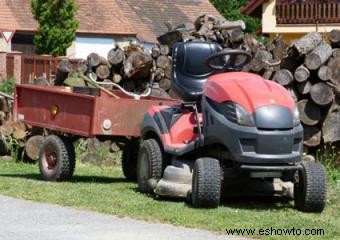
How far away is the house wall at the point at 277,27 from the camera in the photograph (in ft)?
101

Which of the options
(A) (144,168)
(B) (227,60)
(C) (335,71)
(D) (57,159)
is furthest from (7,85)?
(B) (227,60)

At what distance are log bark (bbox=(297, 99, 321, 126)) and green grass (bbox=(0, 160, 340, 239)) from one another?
1.26 metres

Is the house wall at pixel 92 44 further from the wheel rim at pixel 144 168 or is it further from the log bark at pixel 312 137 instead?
the wheel rim at pixel 144 168

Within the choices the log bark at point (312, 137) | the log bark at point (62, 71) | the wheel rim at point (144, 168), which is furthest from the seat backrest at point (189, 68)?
the log bark at point (62, 71)

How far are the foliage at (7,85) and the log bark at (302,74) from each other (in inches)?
686

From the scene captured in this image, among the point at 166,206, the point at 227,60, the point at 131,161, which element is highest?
the point at 227,60

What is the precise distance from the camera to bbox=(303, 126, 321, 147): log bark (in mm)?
14945

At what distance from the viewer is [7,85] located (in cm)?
3164

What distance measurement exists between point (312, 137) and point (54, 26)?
25966 millimetres

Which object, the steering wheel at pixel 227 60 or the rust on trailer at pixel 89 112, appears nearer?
the steering wheel at pixel 227 60

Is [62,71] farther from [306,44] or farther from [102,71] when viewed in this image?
[306,44]

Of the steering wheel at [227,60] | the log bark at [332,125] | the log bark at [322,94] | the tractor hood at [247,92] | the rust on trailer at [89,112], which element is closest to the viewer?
the tractor hood at [247,92]

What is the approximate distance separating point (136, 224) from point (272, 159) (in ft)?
5.38

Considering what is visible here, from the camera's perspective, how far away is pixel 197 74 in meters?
11.7
